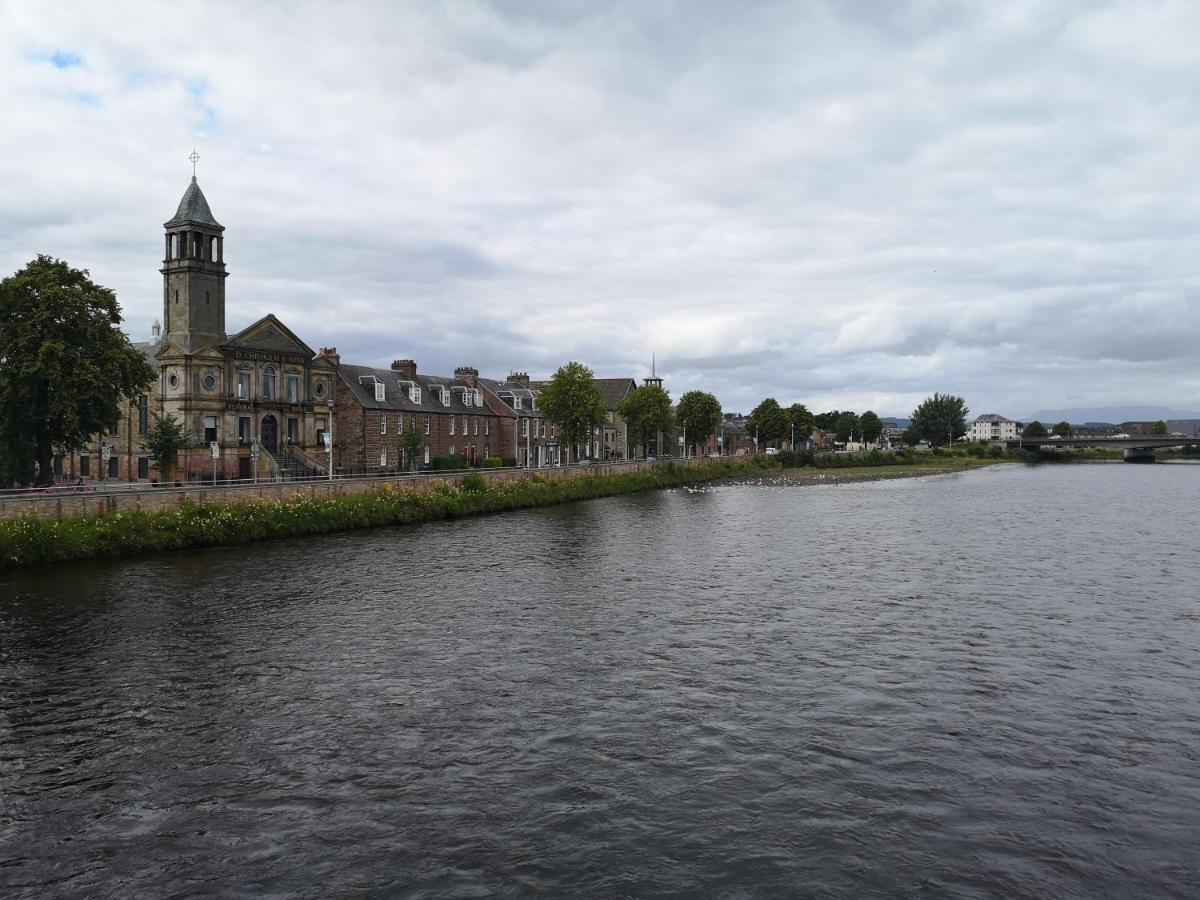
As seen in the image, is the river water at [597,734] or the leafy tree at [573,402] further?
the leafy tree at [573,402]

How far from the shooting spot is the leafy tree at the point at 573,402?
3612 inches

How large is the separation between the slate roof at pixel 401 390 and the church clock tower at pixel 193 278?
14.5 meters

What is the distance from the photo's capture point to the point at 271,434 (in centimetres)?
7156

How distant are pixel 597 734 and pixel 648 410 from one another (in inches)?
3922

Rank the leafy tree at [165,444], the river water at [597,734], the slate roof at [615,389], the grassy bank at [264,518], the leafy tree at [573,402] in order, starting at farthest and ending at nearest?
the slate roof at [615,389] → the leafy tree at [573,402] → the leafy tree at [165,444] → the grassy bank at [264,518] → the river water at [597,734]

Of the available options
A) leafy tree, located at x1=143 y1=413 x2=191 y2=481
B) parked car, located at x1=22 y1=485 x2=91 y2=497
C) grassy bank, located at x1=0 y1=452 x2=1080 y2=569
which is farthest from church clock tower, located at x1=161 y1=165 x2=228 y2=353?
parked car, located at x1=22 y1=485 x2=91 y2=497

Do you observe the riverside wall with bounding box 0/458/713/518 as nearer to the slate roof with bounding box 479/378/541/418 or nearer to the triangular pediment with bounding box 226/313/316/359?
the triangular pediment with bounding box 226/313/316/359

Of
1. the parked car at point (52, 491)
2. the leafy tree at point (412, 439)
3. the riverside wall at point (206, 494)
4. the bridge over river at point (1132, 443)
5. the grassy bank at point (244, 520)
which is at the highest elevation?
the leafy tree at point (412, 439)

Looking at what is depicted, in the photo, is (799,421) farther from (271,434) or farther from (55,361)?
(55,361)

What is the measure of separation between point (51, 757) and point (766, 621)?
2006cm

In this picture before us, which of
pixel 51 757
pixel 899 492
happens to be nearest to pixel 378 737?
pixel 51 757

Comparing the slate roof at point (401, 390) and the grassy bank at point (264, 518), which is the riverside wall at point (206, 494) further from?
the slate roof at point (401, 390)

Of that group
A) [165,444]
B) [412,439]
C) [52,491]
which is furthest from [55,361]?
[412,439]

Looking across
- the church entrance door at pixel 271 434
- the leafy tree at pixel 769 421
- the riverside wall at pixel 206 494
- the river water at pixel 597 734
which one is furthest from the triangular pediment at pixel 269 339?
the leafy tree at pixel 769 421
